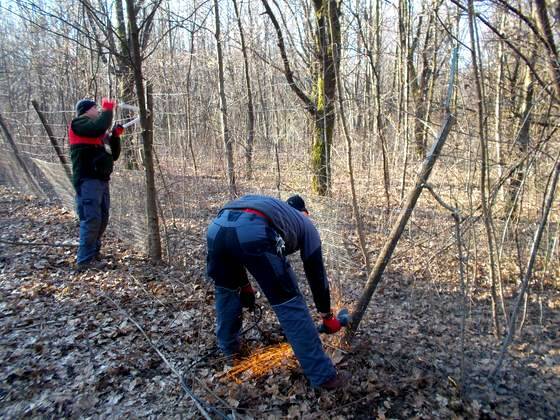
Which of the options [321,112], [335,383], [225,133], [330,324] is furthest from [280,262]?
[321,112]

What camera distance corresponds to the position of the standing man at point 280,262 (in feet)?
8.98

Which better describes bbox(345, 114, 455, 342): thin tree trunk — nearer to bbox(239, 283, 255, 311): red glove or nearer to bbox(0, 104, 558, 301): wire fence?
bbox(0, 104, 558, 301): wire fence

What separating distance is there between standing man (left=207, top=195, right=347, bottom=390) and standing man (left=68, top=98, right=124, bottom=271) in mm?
2959

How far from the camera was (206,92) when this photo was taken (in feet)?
67.9

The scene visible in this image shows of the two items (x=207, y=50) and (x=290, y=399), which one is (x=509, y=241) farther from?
(x=207, y=50)

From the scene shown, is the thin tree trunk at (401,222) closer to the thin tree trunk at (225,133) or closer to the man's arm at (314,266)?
the man's arm at (314,266)

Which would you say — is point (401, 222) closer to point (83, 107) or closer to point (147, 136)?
point (147, 136)

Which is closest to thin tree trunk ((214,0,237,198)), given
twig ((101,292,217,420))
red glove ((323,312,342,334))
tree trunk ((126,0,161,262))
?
tree trunk ((126,0,161,262))

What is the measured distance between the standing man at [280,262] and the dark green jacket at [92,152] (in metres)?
2.94

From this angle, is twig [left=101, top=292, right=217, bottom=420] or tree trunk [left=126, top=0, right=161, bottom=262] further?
tree trunk [left=126, top=0, right=161, bottom=262]

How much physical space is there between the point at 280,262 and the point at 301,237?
313mm

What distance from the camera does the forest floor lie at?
2869 mm

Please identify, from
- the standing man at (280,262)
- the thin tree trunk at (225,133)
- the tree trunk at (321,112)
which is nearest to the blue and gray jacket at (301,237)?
the standing man at (280,262)

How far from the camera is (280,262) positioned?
9.07ft
